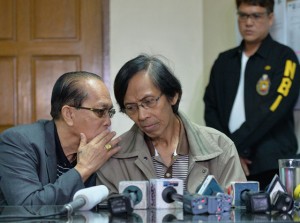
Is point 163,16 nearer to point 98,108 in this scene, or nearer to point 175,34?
point 175,34

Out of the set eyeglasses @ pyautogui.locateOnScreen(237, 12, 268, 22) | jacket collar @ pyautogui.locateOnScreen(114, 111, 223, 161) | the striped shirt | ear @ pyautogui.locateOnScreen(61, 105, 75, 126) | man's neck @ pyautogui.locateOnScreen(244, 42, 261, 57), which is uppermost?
eyeglasses @ pyautogui.locateOnScreen(237, 12, 268, 22)

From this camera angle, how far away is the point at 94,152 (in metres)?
2.41

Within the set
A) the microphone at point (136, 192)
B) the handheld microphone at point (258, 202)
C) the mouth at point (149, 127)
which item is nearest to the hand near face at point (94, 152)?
the mouth at point (149, 127)

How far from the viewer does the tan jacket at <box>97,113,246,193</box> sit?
229 centimetres

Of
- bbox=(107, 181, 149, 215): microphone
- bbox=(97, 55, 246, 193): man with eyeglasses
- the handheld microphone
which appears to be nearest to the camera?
the handheld microphone

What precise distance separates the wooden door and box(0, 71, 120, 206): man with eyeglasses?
1.94 metres

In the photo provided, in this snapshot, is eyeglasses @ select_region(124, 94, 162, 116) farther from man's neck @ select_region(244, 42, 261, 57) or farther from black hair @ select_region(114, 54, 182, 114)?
man's neck @ select_region(244, 42, 261, 57)

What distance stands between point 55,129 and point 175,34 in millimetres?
2247

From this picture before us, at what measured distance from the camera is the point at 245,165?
3.60m

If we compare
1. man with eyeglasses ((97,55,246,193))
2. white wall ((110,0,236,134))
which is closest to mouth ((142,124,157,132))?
man with eyeglasses ((97,55,246,193))

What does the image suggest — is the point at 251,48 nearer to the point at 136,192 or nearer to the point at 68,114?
the point at 68,114

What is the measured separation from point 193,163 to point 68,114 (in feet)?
1.91

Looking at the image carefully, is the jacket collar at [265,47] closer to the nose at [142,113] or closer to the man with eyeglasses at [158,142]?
A: the man with eyeglasses at [158,142]

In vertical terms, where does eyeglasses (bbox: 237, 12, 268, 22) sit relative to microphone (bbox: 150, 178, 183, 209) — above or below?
above
